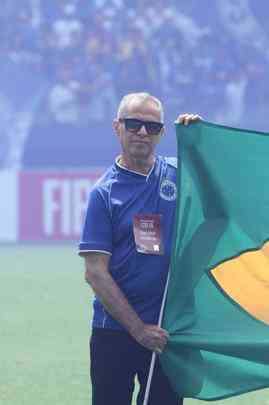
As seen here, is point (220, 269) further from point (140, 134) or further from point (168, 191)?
point (140, 134)

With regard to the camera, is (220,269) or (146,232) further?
(220,269)

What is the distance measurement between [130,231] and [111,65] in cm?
2626

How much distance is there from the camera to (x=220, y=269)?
4.43 meters

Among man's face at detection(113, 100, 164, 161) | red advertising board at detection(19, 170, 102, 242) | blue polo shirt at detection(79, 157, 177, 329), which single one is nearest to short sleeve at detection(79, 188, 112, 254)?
blue polo shirt at detection(79, 157, 177, 329)

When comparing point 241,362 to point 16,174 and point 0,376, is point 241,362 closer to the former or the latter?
point 0,376

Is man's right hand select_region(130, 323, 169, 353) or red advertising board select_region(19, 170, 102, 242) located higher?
man's right hand select_region(130, 323, 169, 353)

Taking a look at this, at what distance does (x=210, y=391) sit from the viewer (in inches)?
176

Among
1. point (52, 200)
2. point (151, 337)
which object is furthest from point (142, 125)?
point (52, 200)

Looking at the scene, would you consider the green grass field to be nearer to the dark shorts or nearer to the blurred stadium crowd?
the dark shorts

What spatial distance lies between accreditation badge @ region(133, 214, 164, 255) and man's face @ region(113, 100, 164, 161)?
0.69ft

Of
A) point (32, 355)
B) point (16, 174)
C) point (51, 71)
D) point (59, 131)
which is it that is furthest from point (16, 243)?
point (32, 355)

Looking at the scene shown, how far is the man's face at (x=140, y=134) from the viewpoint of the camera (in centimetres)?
423

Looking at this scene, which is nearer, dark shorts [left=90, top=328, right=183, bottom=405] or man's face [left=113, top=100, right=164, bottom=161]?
man's face [left=113, top=100, right=164, bottom=161]

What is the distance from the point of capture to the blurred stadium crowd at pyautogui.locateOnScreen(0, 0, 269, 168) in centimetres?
2838
